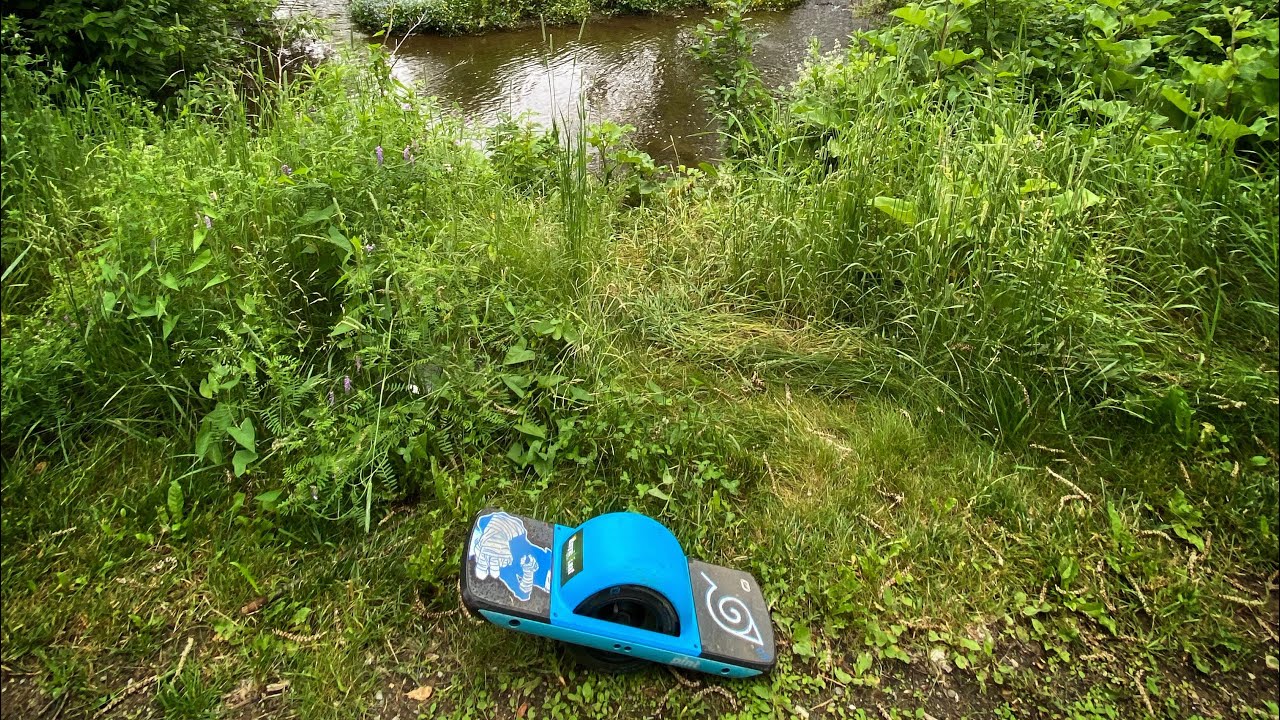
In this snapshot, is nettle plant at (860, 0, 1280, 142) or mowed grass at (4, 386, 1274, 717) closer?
mowed grass at (4, 386, 1274, 717)

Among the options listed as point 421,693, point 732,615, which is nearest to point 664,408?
point 732,615

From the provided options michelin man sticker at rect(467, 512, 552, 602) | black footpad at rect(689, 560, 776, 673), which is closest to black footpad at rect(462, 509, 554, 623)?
michelin man sticker at rect(467, 512, 552, 602)

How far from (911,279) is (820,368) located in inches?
19.1

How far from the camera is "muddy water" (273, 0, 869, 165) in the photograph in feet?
17.5

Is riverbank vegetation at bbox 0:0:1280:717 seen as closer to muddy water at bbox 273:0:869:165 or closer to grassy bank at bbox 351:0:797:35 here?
muddy water at bbox 273:0:869:165

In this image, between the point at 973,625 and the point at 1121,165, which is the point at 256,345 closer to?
the point at 973,625

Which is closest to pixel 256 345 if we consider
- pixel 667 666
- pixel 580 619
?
pixel 580 619

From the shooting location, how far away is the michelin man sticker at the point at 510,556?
5.73ft

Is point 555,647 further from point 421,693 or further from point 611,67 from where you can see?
point 611,67

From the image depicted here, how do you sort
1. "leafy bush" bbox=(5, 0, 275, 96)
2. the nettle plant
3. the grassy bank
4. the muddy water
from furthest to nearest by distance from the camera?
the grassy bank
the muddy water
"leafy bush" bbox=(5, 0, 275, 96)
the nettle plant

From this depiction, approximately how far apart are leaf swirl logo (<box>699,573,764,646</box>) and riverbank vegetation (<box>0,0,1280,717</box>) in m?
0.12

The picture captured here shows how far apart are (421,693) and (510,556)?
0.40 metres

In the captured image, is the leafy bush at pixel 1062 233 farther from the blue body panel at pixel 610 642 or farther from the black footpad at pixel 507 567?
the black footpad at pixel 507 567

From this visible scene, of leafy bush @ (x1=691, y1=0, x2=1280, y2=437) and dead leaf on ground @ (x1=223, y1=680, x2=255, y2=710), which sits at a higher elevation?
leafy bush @ (x1=691, y1=0, x2=1280, y2=437)
